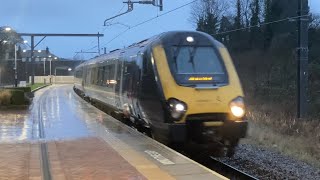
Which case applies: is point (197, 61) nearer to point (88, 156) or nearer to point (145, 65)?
point (145, 65)

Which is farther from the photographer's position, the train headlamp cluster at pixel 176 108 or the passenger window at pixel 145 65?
the passenger window at pixel 145 65

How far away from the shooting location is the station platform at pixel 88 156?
8239 mm

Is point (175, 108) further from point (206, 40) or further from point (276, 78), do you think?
point (276, 78)

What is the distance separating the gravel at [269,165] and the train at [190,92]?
65 cm

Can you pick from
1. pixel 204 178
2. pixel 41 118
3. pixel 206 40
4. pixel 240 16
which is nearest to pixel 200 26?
pixel 240 16

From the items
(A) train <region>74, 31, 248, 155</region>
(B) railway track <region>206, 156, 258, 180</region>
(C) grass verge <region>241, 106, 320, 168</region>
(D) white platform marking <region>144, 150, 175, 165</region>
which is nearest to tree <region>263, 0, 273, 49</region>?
(C) grass verge <region>241, 106, 320, 168</region>

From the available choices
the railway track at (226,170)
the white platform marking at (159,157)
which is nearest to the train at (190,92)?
the railway track at (226,170)

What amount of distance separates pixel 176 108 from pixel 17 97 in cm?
1516

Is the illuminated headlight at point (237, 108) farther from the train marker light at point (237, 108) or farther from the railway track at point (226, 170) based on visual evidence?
the railway track at point (226, 170)

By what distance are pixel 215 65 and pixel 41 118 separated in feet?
28.3

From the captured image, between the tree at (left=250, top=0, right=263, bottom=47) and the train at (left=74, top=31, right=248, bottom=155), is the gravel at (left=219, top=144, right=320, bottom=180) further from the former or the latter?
the tree at (left=250, top=0, right=263, bottom=47)

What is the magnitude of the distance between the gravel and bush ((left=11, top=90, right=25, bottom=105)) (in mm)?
13429

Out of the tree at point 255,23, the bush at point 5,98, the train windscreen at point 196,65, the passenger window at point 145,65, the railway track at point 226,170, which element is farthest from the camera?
the tree at point 255,23

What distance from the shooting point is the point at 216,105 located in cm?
1157
